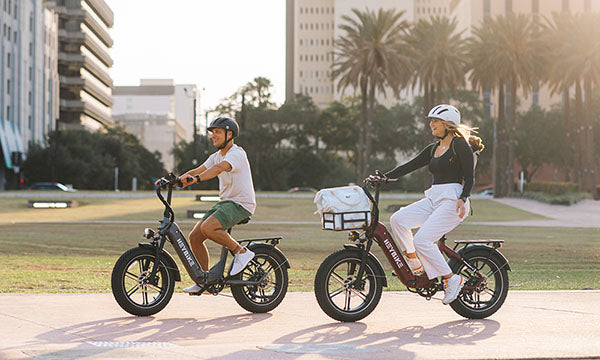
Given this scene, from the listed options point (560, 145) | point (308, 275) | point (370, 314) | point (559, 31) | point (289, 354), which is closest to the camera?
point (289, 354)

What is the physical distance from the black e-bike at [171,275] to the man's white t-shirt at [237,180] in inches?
9.4

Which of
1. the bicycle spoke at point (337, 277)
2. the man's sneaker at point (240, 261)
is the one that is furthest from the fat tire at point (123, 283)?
the bicycle spoke at point (337, 277)

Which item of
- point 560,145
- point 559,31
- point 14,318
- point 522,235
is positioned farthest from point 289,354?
point 560,145

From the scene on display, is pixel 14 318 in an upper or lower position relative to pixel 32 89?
lower

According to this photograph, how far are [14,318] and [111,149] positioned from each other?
8928 centimetres

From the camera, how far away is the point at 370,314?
7.92 metres

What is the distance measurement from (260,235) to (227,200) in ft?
57.8

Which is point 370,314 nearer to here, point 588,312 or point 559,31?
point 588,312

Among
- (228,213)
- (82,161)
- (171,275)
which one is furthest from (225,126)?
(82,161)

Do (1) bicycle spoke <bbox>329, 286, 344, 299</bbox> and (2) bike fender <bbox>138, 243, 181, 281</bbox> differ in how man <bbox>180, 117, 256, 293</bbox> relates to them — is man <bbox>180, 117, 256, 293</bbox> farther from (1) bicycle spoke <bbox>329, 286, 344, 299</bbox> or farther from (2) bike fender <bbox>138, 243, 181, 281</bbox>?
(1) bicycle spoke <bbox>329, 286, 344, 299</bbox>

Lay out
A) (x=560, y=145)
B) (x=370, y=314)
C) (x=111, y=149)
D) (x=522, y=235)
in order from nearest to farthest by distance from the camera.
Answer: (x=370, y=314) < (x=522, y=235) < (x=560, y=145) < (x=111, y=149)

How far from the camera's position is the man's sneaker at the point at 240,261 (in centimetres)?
788

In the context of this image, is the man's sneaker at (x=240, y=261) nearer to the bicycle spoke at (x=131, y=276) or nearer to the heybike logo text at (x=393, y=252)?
the bicycle spoke at (x=131, y=276)

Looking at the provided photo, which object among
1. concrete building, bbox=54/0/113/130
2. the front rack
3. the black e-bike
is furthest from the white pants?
concrete building, bbox=54/0/113/130
